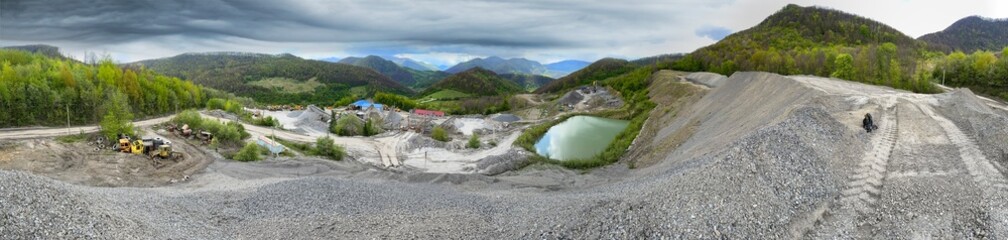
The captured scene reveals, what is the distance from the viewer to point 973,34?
16925 centimetres

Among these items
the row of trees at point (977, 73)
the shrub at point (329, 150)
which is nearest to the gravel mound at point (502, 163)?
the shrub at point (329, 150)

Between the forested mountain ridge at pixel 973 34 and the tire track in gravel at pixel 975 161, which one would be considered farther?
the forested mountain ridge at pixel 973 34

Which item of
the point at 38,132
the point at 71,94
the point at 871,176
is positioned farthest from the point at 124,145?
the point at 871,176

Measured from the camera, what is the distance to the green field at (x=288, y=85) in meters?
175

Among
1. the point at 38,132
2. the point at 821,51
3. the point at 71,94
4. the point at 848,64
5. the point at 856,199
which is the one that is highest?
the point at 821,51

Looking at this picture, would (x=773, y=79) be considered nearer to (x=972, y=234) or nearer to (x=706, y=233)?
(x=972, y=234)

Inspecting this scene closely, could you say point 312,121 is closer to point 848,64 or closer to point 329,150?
point 329,150

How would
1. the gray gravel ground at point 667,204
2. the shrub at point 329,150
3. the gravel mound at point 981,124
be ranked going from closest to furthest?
the gray gravel ground at point 667,204 < the gravel mound at point 981,124 < the shrub at point 329,150

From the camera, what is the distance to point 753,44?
126m

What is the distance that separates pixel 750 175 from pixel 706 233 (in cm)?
450

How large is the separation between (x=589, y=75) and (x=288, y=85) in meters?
110

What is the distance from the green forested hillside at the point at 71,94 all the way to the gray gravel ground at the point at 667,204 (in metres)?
27.2

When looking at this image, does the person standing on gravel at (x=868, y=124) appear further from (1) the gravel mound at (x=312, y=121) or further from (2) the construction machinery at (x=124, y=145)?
(1) the gravel mound at (x=312, y=121)

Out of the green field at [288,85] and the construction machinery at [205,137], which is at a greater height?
the green field at [288,85]
